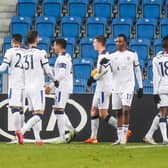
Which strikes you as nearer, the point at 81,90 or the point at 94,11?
the point at 81,90

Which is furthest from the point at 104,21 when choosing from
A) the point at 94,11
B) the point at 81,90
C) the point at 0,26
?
the point at 81,90

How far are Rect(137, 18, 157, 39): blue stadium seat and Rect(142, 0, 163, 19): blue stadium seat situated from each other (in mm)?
760

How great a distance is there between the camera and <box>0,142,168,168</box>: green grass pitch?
9.79 metres


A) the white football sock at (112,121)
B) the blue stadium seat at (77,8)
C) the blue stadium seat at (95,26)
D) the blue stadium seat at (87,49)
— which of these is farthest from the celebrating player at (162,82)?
the blue stadium seat at (77,8)

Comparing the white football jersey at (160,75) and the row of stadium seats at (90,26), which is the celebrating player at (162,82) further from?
the row of stadium seats at (90,26)

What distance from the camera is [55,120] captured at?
1641 cm

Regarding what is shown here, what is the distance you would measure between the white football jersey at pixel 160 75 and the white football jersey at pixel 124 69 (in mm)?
386

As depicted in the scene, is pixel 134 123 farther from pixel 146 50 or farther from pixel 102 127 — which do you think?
pixel 146 50

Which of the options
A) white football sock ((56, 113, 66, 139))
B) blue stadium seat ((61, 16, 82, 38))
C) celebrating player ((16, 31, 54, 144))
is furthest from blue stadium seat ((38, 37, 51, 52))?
celebrating player ((16, 31, 54, 144))

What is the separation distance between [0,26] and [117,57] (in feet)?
33.0

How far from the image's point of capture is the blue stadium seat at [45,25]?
2281 centimetres

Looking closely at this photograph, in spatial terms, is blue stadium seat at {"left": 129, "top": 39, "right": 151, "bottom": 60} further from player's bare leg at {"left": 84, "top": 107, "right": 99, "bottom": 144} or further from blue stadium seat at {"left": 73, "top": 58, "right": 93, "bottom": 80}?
player's bare leg at {"left": 84, "top": 107, "right": 99, "bottom": 144}

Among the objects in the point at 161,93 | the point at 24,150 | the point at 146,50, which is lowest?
the point at 24,150

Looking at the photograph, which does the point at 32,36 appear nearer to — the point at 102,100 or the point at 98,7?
the point at 102,100
